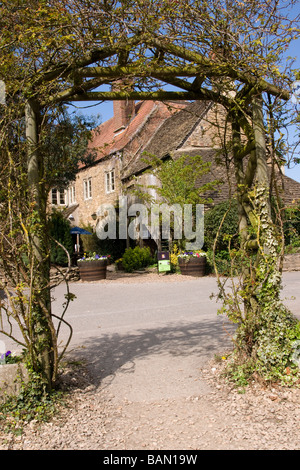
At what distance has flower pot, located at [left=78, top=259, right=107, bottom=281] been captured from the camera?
1404 centimetres

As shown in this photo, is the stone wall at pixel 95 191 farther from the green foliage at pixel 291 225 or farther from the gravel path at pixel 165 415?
the gravel path at pixel 165 415

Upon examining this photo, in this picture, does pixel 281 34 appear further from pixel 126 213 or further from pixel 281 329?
pixel 126 213

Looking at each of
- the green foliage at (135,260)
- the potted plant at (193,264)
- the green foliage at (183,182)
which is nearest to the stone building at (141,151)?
the green foliage at (183,182)

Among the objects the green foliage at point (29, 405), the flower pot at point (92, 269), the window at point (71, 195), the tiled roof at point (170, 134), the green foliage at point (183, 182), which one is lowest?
the green foliage at point (29, 405)

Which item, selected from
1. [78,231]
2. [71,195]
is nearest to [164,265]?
[78,231]

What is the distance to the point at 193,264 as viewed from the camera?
14.1 metres

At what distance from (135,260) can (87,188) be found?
13098 mm

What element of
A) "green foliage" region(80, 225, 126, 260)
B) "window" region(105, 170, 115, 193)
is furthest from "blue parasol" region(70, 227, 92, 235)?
"window" region(105, 170, 115, 193)

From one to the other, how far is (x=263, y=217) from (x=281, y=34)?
5.81 feet

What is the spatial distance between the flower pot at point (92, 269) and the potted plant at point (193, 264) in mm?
2807

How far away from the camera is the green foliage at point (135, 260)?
16889 millimetres

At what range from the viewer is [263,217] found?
13.7 ft

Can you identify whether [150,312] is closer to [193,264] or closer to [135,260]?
[193,264]

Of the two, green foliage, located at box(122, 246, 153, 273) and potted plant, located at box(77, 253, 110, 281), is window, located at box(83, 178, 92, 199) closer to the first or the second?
green foliage, located at box(122, 246, 153, 273)
